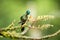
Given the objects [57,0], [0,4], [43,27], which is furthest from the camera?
[57,0]

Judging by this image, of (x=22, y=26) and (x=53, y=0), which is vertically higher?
(x=22, y=26)

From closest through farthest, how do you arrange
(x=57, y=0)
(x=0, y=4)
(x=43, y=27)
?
(x=43, y=27)
(x=0, y=4)
(x=57, y=0)

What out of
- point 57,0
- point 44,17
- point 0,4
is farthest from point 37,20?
point 57,0

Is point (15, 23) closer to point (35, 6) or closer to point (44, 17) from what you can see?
point (44, 17)

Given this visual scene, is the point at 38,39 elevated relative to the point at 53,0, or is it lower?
elevated

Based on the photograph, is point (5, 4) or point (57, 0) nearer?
point (5, 4)

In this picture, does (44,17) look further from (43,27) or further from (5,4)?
(5,4)

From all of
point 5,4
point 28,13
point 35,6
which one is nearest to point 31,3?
point 35,6

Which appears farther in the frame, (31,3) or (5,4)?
(31,3)
